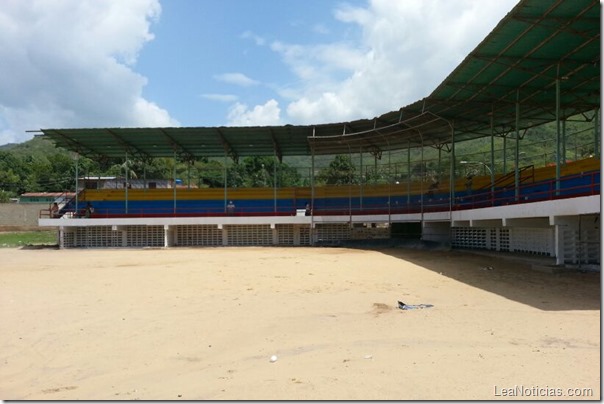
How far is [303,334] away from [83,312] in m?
5.53

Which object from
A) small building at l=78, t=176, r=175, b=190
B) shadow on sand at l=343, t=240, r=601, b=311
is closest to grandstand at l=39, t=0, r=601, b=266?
small building at l=78, t=176, r=175, b=190

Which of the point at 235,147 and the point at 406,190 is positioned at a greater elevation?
the point at 235,147

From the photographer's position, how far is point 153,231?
1421 inches

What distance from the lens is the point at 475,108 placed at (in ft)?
Answer: 79.3

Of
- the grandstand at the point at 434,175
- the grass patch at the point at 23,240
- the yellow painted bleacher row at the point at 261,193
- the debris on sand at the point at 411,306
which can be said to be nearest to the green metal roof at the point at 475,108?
the grandstand at the point at 434,175

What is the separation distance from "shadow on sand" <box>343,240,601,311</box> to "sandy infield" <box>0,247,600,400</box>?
86 millimetres

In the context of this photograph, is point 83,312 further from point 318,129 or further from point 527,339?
point 318,129

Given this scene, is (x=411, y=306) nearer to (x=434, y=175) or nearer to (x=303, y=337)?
(x=303, y=337)

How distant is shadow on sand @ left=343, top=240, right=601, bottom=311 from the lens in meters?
11.0

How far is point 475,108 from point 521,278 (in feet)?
40.1

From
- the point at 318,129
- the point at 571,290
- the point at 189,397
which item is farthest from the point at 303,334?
the point at 318,129

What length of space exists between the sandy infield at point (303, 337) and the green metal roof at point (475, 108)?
787 centimetres

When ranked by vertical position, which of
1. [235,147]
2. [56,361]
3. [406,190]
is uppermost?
[235,147]

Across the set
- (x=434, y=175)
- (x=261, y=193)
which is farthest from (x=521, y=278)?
(x=261, y=193)
